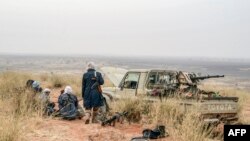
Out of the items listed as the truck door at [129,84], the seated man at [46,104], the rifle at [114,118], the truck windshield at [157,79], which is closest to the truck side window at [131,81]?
the truck door at [129,84]

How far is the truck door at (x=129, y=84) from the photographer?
13.2 m

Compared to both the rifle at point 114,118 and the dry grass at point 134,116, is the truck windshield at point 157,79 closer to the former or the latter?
the dry grass at point 134,116

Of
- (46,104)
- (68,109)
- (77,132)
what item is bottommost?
(77,132)

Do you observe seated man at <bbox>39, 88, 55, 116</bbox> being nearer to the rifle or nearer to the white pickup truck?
the rifle

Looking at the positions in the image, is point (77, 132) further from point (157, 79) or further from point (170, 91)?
point (157, 79)

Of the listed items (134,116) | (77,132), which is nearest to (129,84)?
(134,116)

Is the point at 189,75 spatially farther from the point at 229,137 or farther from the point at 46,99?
the point at 229,137

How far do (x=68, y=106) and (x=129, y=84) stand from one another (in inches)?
76.5

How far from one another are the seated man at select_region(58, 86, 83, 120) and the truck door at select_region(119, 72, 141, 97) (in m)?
1.43

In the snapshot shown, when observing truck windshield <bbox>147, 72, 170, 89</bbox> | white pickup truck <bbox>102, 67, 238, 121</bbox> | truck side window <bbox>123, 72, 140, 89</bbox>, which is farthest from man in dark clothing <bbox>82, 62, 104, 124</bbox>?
truck windshield <bbox>147, 72, 170, 89</bbox>

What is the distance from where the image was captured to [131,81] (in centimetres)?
1355

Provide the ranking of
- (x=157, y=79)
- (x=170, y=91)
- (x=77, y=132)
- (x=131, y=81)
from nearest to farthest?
1. (x=77, y=132)
2. (x=170, y=91)
3. (x=157, y=79)
4. (x=131, y=81)

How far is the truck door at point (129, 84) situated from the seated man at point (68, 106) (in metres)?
1.43

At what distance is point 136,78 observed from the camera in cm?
1348
